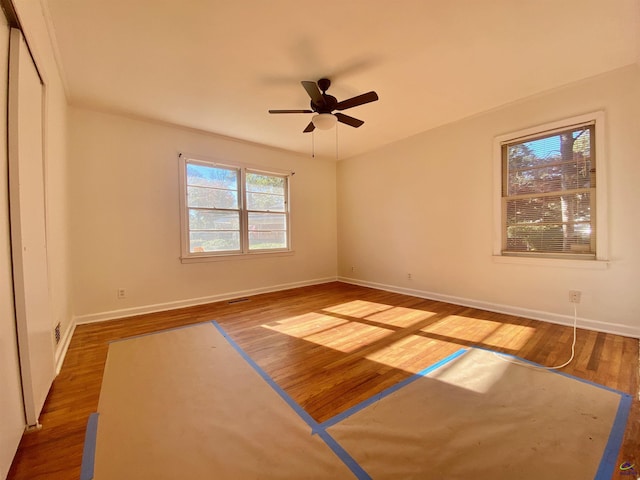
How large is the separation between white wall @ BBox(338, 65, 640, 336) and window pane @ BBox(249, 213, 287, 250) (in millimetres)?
1395

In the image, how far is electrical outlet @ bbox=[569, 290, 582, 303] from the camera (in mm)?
2869

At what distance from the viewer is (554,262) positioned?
300 centimetres

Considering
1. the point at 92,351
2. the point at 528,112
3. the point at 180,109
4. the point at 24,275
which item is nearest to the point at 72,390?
the point at 92,351

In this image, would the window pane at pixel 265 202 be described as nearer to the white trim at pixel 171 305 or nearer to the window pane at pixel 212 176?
the window pane at pixel 212 176

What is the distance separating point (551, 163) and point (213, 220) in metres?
4.63

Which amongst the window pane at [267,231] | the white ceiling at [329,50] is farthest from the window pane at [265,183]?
the white ceiling at [329,50]

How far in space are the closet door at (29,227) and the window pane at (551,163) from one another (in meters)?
4.54

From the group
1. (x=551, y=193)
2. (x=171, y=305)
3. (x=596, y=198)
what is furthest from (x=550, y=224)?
(x=171, y=305)

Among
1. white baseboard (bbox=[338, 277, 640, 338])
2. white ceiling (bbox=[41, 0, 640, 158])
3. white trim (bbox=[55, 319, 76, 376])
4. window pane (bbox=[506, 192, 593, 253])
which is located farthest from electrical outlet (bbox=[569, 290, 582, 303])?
white trim (bbox=[55, 319, 76, 376])

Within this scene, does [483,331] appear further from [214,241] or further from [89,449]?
[214,241]

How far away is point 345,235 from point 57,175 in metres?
4.41

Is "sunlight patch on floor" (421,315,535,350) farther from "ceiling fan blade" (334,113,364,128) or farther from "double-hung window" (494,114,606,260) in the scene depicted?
"ceiling fan blade" (334,113,364,128)

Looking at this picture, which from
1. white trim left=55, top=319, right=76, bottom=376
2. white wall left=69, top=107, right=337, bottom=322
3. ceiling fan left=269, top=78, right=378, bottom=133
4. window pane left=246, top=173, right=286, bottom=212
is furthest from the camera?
window pane left=246, top=173, right=286, bottom=212

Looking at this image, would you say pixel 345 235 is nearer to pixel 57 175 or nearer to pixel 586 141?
pixel 586 141
